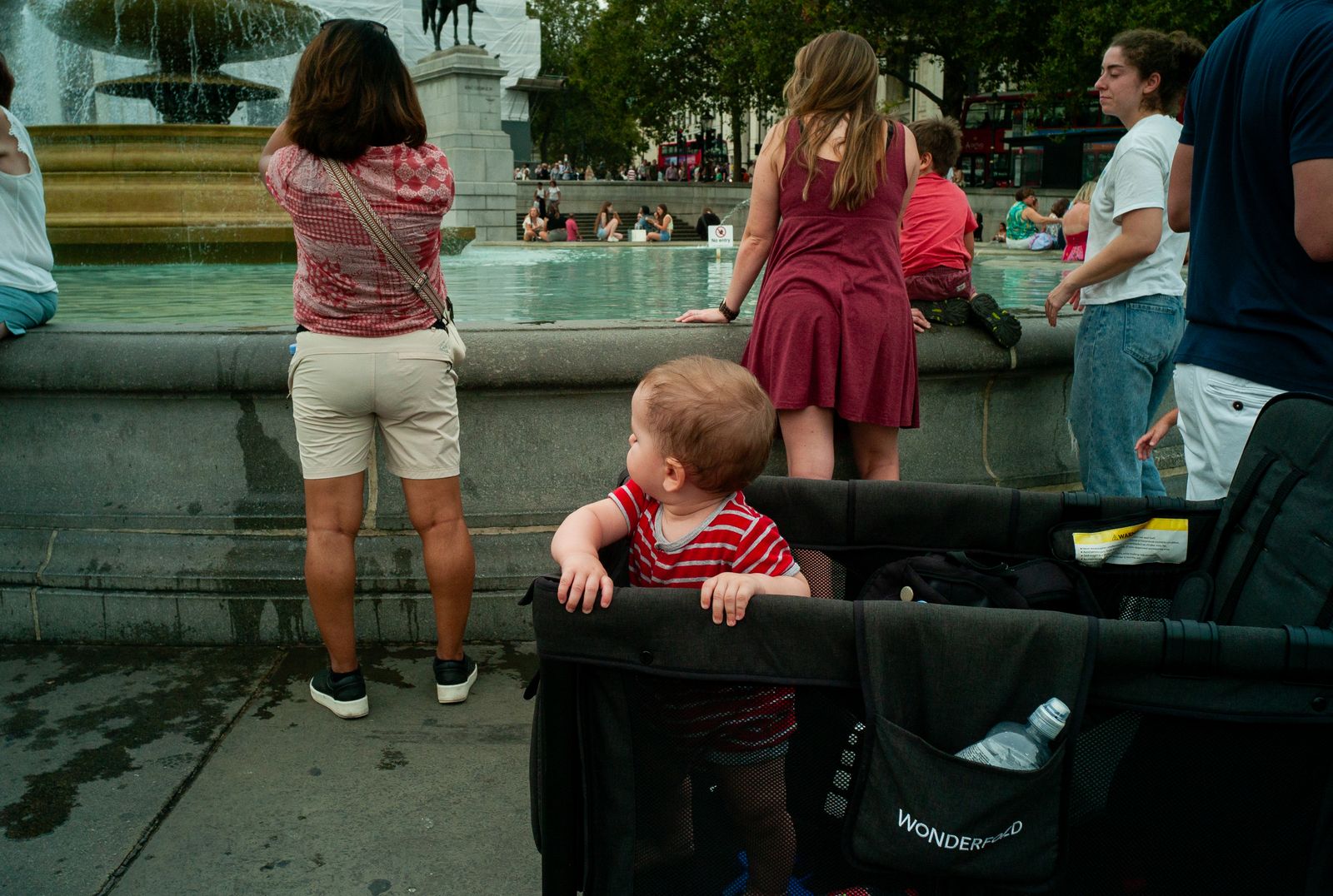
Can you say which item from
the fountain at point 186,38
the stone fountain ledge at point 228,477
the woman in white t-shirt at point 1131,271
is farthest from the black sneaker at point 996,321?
the fountain at point 186,38

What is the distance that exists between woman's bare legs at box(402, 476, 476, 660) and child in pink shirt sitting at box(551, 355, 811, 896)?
1.28 m

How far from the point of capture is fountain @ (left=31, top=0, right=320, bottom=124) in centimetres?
1072

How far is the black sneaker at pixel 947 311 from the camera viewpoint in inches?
167

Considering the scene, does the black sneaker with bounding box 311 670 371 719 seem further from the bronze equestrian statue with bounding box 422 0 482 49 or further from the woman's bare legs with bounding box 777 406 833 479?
the bronze equestrian statue with bounding box 422 0 482 49

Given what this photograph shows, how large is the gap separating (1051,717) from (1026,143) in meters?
48.8

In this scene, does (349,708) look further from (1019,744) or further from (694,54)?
(694,54)

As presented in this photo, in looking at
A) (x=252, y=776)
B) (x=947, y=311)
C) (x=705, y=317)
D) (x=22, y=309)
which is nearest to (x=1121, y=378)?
(x=947, y=311)

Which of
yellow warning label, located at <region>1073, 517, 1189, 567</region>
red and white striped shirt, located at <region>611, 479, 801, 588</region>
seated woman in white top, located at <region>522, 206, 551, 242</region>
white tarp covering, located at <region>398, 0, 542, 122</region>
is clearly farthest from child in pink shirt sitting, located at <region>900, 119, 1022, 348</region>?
white tarp covering, located at <region>398, 0, 542, 122</region>

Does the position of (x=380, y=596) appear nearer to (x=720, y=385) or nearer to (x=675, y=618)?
(x=720, y=385)

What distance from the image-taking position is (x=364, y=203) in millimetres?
3105

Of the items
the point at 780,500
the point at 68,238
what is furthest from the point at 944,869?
the point at 68,238

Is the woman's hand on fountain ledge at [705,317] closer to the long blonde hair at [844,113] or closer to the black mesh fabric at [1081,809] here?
the long blonde hair at [844,113]

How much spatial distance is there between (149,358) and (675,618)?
2.79m

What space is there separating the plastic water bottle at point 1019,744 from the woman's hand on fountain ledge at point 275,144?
247cm
